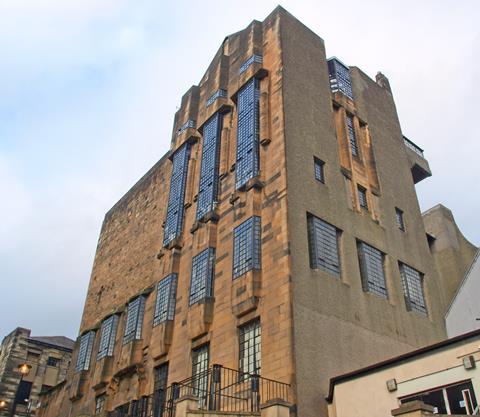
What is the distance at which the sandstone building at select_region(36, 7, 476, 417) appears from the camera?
696 inches

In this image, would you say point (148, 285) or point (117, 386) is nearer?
point (117, 386)

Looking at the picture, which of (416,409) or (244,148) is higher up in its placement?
(244,148)

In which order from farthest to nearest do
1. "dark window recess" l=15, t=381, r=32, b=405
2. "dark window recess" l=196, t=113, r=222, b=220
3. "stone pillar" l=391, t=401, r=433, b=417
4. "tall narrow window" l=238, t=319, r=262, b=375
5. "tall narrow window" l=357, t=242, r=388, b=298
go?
"dark window recess" l=15, t=381, r=32, b=405 < "dark window recess" l=196, t=113, r=222, b=220 < "tall narrow window" l=357, t=242, r=388, b=298 < "tall narrow window" l=238, t=319, r=262, b=375 < "stone pillar" l=391, t=401, r=433, b=417

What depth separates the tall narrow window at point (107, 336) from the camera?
27.0 m

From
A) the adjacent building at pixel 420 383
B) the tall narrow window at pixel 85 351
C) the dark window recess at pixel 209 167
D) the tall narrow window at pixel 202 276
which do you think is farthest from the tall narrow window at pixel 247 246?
the tall narrow window at pixel 85 351

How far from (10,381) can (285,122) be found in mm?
34914

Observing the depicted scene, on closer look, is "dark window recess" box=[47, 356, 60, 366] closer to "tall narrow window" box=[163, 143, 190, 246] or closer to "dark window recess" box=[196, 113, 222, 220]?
"tall narrow window" box=[163, 143, 190, 246]

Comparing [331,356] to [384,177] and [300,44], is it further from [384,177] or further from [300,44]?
[300,44]

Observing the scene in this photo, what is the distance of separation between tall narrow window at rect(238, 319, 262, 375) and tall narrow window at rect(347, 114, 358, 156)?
10327 millimetres

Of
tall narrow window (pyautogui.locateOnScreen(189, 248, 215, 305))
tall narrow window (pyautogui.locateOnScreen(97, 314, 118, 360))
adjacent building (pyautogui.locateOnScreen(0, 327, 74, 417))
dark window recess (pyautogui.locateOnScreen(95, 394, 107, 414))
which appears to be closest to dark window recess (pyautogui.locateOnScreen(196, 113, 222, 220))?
tall narrow window (pyautogui.locateOnScreen(189, 248, 215, 305))

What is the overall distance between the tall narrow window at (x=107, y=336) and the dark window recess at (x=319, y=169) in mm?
13466

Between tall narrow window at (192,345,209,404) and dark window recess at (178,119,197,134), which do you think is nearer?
tall narrow window at (192,345,209,404)

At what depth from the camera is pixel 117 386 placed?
2480 cm

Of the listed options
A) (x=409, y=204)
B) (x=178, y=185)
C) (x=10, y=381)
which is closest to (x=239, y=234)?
(x=178, y=185)
